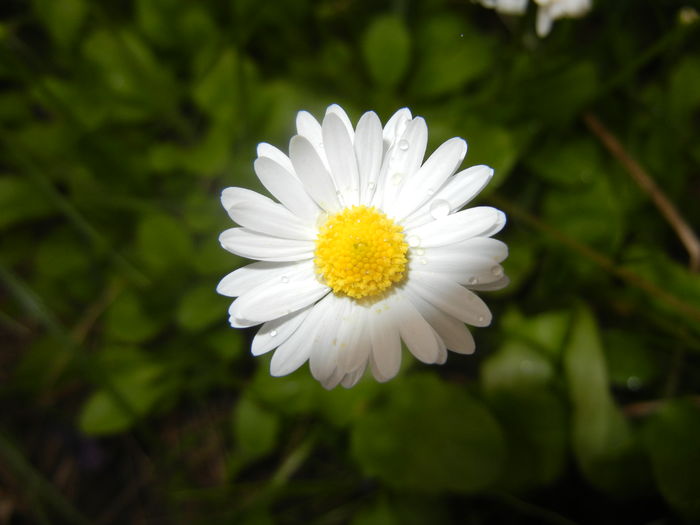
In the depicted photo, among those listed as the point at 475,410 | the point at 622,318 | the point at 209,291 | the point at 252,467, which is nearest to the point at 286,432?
the point at 252,467

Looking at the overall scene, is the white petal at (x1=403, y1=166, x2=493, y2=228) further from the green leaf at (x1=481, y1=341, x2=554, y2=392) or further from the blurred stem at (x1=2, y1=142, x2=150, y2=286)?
the blurred stem at (x1=2, y1=142, x2=150, y2=286)

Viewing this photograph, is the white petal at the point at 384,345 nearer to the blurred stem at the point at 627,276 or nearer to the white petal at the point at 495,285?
the white petal at the point at 495,285

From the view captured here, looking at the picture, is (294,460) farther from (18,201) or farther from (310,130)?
(18,201)

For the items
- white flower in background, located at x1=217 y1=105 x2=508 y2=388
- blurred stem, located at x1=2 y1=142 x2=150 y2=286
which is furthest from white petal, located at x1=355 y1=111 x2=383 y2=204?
blurred stem, located at x1=2 y1=142 x2=150 y2=286

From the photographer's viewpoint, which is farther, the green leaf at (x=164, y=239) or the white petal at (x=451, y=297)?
the green leaf at (x=164, y=239)

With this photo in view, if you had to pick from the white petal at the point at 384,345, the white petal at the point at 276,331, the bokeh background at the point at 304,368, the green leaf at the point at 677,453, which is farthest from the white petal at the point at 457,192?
the green leaf at the point at 677,453

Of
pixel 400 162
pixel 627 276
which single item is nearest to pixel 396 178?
pixel 400 162
